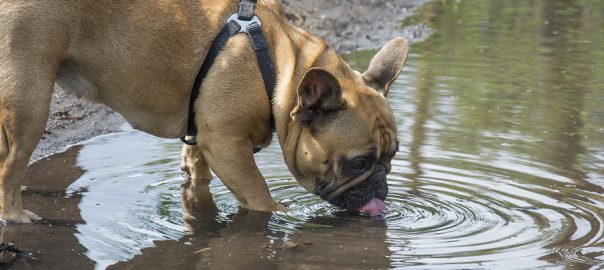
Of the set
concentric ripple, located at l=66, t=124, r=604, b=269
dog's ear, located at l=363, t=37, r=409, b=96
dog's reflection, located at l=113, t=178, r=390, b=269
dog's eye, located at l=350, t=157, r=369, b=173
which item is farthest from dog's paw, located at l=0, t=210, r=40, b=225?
dog's ear, located at l=363, t=37, r=409, b=96

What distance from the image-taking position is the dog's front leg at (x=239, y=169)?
688 cm

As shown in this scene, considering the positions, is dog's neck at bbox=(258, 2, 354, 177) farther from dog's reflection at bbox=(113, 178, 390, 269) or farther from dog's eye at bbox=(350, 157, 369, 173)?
dog's reflection at bbox=(113, 178, 390, 269)

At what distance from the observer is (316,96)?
6582mm

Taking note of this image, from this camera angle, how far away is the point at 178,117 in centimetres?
710

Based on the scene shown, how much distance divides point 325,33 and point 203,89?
657 centimetres

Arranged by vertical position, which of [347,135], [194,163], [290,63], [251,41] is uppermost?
[251,41]

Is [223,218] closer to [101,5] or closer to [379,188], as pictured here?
[379,188]

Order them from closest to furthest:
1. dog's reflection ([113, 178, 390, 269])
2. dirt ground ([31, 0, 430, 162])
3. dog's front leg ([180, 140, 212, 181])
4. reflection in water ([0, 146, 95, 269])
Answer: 1. reflection in water ([0, 146, 95, 269])
2. dog's reflection ([113, 178, 390, 269])
3. dog's front leg ([180, 140, 212, 181])
4. dirt ground ([31, 0, 430, 162])

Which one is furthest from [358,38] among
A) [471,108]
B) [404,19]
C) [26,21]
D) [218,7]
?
[26,21]

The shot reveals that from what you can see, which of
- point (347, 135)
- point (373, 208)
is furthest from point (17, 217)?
point (373, 208)

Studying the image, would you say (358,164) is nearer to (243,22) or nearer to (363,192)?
(363,192)

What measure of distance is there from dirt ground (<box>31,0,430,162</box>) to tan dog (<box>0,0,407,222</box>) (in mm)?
1945

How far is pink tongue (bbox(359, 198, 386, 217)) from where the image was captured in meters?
7.07

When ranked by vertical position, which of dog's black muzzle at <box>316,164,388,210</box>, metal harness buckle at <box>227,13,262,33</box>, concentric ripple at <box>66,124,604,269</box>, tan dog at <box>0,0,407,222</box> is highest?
metal harness buckle at <box>227,13,262,33</box>
